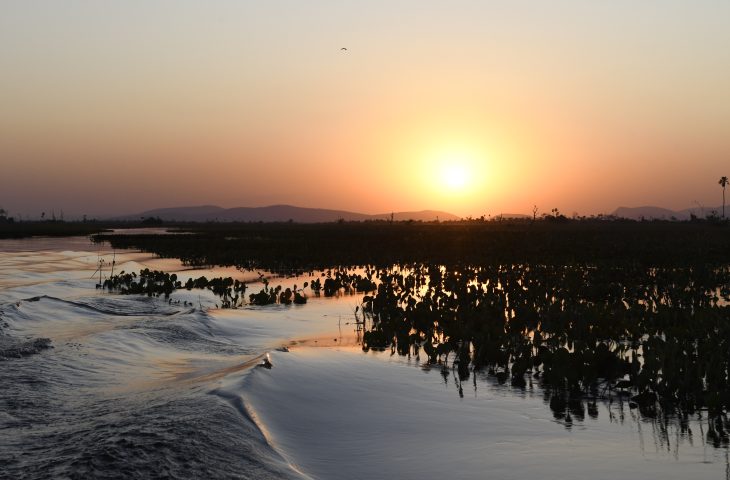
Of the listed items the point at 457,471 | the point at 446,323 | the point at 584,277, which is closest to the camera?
the point at 457,471

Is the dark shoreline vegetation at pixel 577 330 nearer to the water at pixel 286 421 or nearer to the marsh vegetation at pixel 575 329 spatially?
the marsh vegetation at pixel 575 329

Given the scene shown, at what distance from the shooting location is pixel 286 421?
7.54 metres

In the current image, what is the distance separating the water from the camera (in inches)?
239

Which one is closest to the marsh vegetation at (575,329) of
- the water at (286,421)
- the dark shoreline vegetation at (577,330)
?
the dark shoreline vegetation at (577,330)

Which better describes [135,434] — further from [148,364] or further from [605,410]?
[605,410]

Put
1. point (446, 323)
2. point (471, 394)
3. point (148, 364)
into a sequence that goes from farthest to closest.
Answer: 1. point (446, 323)
2. point (148, 364)
3. point (471, 394)

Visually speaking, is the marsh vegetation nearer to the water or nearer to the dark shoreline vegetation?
the dark shoreline vegetation

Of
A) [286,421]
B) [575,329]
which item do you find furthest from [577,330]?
[286,421]

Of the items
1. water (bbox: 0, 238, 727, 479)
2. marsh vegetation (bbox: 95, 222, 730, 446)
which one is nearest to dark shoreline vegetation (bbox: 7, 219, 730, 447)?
marsh vegetation (bbox: 95, 222, 730, 446)

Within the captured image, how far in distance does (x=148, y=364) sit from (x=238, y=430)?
4.31 meters

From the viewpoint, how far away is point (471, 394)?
29.2ft

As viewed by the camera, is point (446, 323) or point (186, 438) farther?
point (446, 323)

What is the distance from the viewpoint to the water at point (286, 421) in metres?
6.08

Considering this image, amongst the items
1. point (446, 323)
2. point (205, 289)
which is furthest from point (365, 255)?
point (446, 323)
